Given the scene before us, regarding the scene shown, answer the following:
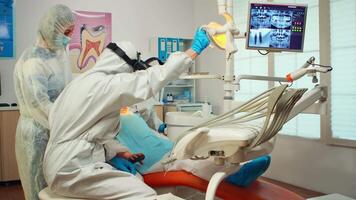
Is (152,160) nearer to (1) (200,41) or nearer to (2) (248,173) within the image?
(2) (248,173)

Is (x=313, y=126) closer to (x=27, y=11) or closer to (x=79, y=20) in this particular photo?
(x=79, y=20)

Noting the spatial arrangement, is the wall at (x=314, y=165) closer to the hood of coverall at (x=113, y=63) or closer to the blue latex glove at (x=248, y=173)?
the blue latex glove at (x=248, y=173)

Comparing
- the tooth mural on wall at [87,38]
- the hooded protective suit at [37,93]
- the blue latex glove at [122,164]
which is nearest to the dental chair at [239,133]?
the blue latex glove at [122,164]

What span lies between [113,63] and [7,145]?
2673mm

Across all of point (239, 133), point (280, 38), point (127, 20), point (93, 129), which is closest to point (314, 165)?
point (280, 38)

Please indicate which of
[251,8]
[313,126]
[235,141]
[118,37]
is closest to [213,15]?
[118,37]

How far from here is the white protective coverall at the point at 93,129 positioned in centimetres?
166

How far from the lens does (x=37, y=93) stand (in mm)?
2250

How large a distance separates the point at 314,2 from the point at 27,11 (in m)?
3.33

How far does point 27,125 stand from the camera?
7.50 ft

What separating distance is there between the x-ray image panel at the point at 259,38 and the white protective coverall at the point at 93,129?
714mm

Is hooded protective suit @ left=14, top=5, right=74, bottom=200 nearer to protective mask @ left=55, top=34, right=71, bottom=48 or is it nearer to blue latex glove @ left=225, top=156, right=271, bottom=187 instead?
protective mask @ left=55, top=34, right=71, bottom=48

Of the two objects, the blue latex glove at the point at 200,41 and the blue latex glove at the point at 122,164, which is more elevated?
the blue latex glove at the point at 200,41

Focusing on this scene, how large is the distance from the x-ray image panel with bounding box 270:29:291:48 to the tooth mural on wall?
3.01m
